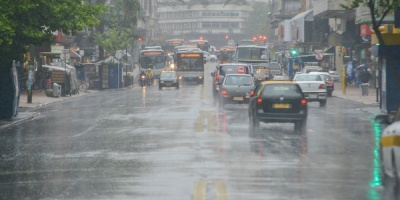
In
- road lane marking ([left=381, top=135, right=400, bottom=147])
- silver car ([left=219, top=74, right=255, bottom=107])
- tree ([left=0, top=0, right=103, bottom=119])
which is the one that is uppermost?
tree ([left=0, top=0, right=103, bottom=119])

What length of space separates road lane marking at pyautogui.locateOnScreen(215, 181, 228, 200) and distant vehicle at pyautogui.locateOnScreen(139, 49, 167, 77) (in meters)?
76.1

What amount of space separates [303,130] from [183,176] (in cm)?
1214

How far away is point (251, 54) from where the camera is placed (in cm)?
7138

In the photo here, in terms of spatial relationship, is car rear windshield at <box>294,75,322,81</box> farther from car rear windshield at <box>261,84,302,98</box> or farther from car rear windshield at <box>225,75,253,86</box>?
car rear windshield at <box>261,84,302,98</box>

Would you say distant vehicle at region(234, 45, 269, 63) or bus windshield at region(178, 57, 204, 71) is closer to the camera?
distant vehicle at region(234, 45, 269, 63)

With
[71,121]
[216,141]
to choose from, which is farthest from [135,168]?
[71,121]

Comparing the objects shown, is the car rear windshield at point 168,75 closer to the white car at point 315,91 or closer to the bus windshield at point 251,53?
the bus windshield at point 251,53

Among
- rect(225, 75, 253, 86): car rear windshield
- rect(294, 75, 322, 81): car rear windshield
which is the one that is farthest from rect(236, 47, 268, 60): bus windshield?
rect(225, 75, 253, 86): car rear windshield

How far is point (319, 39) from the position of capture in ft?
311

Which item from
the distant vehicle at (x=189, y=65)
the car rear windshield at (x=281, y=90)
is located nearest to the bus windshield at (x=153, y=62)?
the distant vehicle at (x=189, y=65)

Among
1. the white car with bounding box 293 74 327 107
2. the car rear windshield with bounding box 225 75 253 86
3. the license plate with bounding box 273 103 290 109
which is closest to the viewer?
the license plate with bounding box 273 103 290 109

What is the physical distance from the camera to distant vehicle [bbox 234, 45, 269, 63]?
71000mm

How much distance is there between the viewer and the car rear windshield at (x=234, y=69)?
183 feet

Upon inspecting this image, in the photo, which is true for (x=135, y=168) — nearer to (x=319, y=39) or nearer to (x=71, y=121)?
(x=71, y=121)
